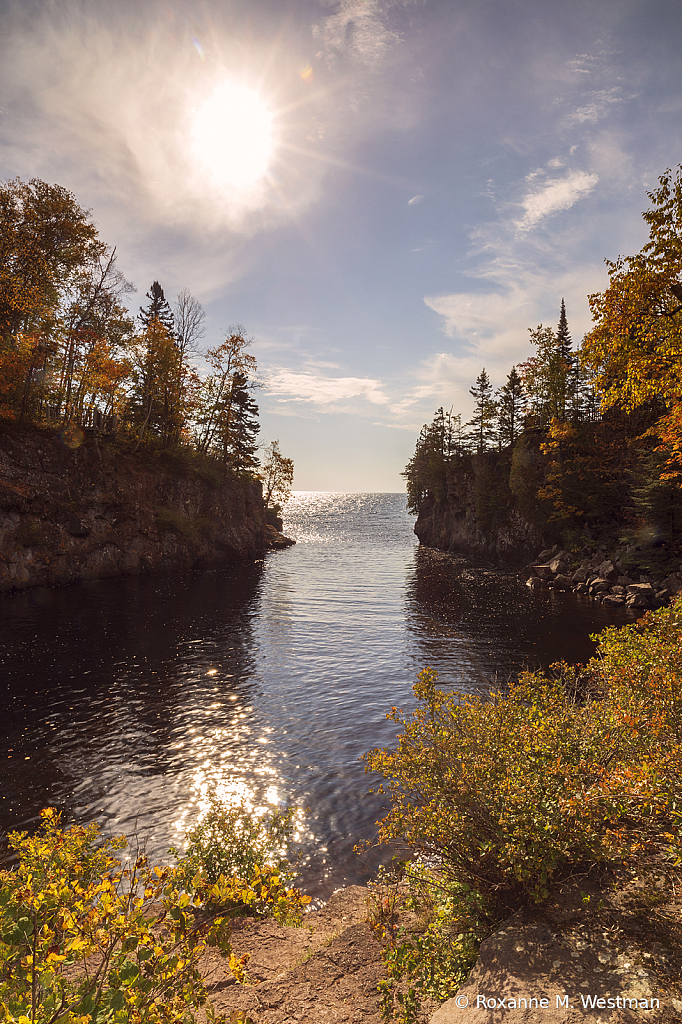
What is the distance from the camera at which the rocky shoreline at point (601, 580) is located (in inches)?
1179

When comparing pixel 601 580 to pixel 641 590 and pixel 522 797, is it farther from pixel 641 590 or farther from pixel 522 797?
pixel 522 797

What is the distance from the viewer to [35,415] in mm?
34281

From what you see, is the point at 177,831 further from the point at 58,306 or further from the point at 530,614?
the point at 58,306

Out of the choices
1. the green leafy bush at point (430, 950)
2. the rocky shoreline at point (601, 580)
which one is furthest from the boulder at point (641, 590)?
the green leafy bush at point (430, 950)

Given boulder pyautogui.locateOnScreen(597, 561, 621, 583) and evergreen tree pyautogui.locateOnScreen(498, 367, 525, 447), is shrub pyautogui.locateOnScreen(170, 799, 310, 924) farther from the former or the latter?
evergreen tree pyautogui.locateOnScreen(498, 367, 525, 447)

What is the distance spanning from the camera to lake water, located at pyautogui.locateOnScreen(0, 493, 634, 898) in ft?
35.6

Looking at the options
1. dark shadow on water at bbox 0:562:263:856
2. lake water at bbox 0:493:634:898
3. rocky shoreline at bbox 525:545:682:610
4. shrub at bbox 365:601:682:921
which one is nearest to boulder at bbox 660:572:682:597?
rocky shoreline at bbox 525:545:682:610

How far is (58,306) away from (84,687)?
31.1 m

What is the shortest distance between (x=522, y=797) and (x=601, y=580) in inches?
1320

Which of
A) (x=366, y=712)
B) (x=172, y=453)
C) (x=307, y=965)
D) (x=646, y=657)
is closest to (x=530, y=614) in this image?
(x=366, y=712)

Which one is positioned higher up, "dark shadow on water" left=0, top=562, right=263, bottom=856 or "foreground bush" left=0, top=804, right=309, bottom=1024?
"foreground bush" left=0, top=804, right=309, bottom=1024

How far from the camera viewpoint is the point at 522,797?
516 centimetres

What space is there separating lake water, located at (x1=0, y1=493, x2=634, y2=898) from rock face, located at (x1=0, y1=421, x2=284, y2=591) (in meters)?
2.37

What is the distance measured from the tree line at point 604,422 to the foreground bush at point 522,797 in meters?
10.6
